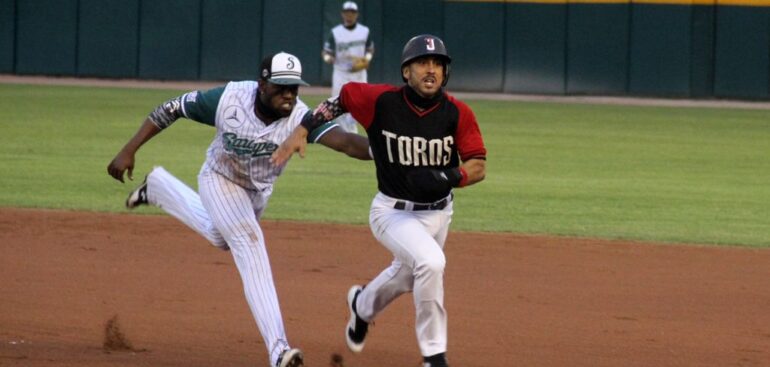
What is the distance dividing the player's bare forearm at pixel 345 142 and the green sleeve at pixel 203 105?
0.62 m

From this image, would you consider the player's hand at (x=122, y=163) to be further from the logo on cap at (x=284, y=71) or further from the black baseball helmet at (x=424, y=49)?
the black baseball helmet at (x=424, y=49)

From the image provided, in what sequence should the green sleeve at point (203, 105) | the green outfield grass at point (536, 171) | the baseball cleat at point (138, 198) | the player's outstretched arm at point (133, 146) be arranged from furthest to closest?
1. the green outfield grass at point (536, 171)
2. the baseball cleat at point (138, 198)
3. the player's outstretched arm at point (133, 146)
4. the green sleeve at point (203, 105)

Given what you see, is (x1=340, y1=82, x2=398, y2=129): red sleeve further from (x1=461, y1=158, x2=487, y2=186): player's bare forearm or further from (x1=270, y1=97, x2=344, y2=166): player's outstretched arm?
(x1=461, y1=158, x2=487, y2=186): player's bare forearm

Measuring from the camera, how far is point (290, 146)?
656cm

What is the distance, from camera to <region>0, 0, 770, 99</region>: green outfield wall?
2992 centimetres

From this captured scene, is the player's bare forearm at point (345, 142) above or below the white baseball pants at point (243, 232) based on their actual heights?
above

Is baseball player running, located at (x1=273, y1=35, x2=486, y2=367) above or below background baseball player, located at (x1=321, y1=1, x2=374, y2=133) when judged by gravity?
below

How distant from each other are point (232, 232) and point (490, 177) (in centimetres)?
983

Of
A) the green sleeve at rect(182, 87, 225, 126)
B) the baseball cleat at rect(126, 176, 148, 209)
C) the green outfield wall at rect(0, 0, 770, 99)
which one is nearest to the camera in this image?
the green sleeve at rect(182, 87, 225, 126)

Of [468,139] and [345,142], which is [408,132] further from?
[345,142]

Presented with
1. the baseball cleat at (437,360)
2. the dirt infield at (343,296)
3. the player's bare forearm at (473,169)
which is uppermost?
the player's bare forearm at (473,169)

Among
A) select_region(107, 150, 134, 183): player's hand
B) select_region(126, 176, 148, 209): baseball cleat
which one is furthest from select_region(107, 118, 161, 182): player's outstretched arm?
select_region(126, 176, 148, 209): baseball cleat

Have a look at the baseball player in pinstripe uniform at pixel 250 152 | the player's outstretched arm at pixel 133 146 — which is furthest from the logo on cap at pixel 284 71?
the player's outstretched arm at pixel 133 146

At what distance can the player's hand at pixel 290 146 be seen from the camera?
21.5 feet
